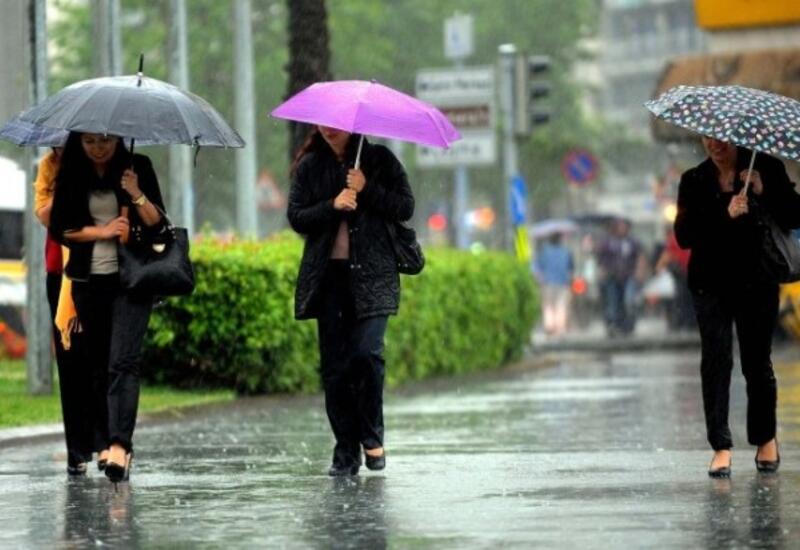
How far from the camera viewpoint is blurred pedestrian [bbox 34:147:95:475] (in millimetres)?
12172

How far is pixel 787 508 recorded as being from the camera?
10.4 metres

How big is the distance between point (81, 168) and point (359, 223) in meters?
1.29

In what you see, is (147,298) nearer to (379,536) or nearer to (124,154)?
(124,154)

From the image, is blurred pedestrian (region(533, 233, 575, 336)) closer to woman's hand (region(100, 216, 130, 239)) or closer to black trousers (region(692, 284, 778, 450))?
black trousers (region(692, 284, 778, 450))

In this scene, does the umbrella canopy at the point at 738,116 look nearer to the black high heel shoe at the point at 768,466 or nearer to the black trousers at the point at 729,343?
the black trousers at the point at 729,343

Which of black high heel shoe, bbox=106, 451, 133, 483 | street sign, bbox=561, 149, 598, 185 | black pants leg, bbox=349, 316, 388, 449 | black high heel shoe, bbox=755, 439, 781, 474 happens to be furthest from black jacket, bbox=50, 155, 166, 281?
street sign, bbox=561, 149, 598, 185

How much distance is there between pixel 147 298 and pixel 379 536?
2693 mm

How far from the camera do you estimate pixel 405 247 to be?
12.4 m

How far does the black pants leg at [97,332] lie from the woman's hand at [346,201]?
3.46ft

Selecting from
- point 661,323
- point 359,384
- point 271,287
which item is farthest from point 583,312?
point 359,384

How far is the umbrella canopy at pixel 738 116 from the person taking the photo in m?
11.6

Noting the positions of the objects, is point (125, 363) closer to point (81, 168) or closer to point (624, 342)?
point (81, 168)

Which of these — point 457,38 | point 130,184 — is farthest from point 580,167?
point 130,184

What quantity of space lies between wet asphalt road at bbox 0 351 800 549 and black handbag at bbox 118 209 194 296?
2.91 ft
